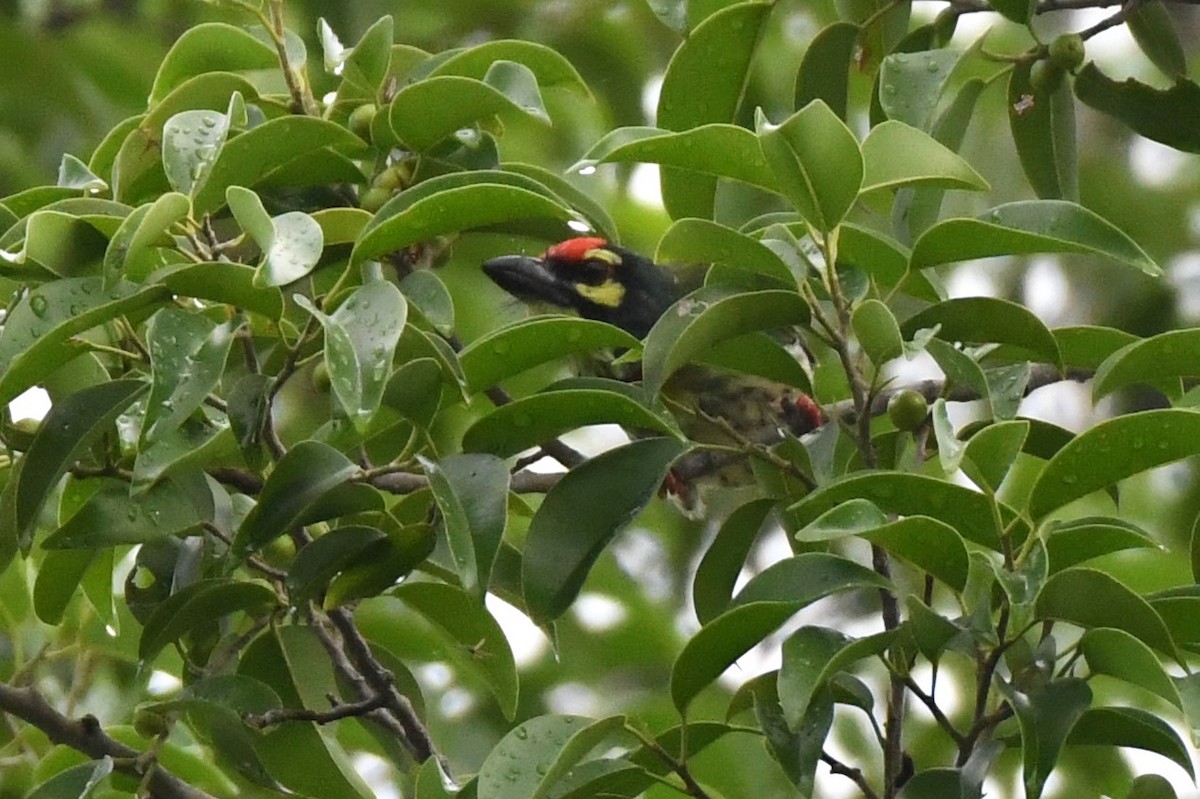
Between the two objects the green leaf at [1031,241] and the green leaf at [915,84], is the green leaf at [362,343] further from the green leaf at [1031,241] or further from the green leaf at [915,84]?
the green leaf at [915,84]

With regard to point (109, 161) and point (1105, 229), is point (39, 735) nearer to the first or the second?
point (109, 161)

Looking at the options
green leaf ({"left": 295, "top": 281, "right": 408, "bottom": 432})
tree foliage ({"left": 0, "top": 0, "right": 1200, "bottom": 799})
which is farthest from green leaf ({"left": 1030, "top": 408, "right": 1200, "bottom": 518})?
green leaf ({"left": 295, "top": 281, "right": 408, "bottom": 432})

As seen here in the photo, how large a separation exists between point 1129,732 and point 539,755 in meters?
0.53

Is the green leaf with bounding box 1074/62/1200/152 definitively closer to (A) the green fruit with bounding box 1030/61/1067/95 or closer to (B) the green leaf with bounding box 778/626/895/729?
(A) the green fruit with bounding box 1030/61/1067/95

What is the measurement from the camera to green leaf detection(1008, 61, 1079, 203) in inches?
90.4

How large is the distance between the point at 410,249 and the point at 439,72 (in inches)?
10.7

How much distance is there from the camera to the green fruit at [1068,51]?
2.23m

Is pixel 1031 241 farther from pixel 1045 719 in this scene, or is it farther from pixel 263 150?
pixel 263 150

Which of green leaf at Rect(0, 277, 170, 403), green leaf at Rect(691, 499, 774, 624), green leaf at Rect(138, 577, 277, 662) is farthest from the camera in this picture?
green leaf at Rect(691, 499, 774, 624)

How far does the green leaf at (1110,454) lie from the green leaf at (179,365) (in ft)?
2.28

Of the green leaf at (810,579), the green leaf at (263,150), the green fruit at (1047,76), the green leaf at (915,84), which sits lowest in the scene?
the green leaf at (810,579)

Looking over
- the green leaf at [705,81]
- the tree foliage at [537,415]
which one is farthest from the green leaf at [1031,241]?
the green leaf at [705,81]

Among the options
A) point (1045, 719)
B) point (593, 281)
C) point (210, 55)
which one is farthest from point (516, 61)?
point (1045, 719)

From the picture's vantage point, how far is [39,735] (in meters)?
2.57
